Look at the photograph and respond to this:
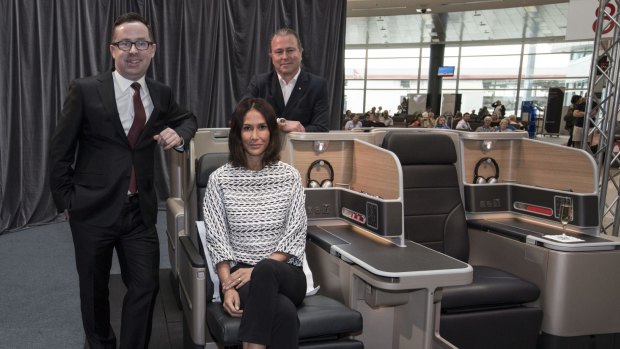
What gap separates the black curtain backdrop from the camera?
4.98 metres

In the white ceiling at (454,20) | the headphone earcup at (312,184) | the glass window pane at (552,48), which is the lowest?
the headphone earcup at (312,184)

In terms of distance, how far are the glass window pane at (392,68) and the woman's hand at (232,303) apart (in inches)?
653

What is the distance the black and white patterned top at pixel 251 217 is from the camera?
2.18 m

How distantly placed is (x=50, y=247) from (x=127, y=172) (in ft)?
9.40

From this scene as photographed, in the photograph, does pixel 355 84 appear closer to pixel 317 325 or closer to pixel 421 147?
pixel 421 147

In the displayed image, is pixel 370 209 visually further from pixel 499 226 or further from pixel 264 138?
pixel 499 226

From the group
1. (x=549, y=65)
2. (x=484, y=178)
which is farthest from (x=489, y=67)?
(x=484, y=178)

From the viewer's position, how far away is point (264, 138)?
2.23 m

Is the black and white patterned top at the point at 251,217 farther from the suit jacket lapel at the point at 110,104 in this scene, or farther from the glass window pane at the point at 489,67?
the glass window pane at the point at 489,67

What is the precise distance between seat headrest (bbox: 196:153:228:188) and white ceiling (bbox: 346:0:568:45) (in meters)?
9.58

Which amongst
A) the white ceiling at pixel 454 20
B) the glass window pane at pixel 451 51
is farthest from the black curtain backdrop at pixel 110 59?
the glass window pane at pixel 451 51

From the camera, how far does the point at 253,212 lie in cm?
219

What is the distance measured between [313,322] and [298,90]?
1498 millimetres

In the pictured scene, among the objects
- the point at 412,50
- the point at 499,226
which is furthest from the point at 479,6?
the point at 499,226
